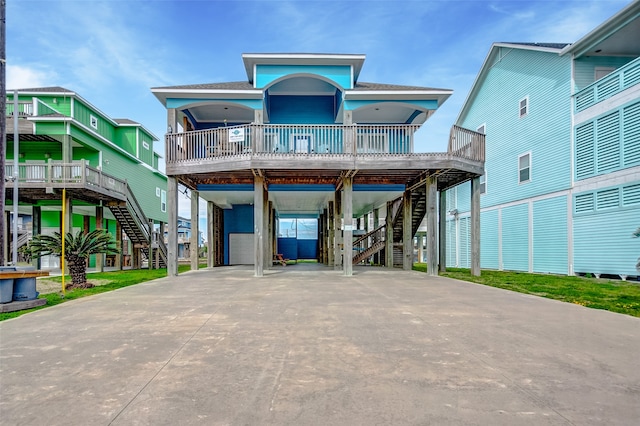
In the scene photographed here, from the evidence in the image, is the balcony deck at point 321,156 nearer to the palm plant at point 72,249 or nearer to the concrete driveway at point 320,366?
the palm plant at point 72,249

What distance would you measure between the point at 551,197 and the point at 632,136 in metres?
4.15

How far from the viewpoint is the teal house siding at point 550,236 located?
50.0 feet

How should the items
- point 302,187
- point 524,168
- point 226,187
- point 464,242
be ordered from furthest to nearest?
point 464,242 < point 524,168 < point 302,187 < point 226,187

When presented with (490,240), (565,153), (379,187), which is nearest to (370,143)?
(379,187)

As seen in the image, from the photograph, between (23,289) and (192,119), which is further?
(192,119)

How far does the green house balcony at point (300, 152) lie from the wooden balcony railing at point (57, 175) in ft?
15.1

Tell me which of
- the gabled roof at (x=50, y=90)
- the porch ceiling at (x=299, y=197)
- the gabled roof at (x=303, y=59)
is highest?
the gabled roof at (x=50, y=90)

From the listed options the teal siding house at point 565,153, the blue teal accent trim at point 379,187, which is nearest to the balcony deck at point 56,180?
the blue teal accent trim at point 379,187

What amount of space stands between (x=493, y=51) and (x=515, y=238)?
10.6 metres

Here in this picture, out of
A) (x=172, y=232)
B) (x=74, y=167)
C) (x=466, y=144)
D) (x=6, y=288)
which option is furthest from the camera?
(x=74, y=167)

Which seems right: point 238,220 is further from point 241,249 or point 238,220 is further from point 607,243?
point 607,243

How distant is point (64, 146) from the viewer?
57.4 ft

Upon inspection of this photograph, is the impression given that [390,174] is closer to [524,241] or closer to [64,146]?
[524,241]

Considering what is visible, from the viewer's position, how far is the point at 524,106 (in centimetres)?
1828
